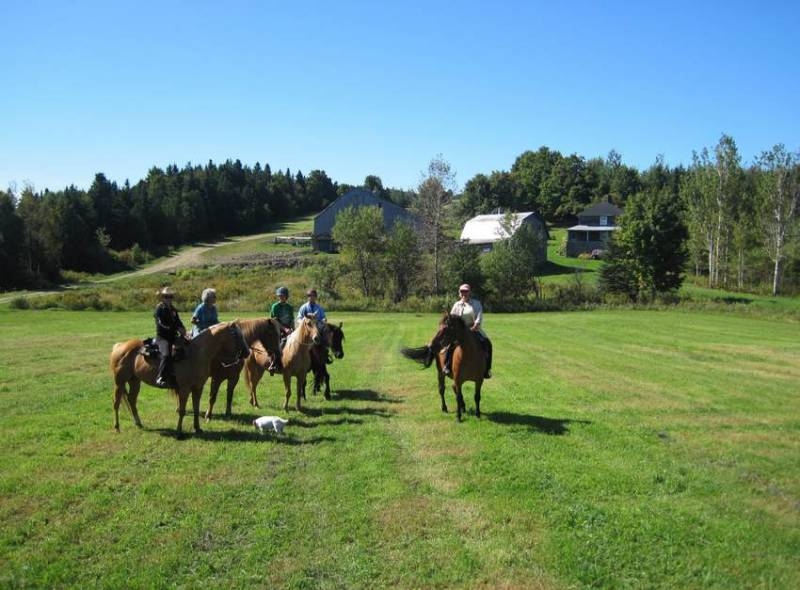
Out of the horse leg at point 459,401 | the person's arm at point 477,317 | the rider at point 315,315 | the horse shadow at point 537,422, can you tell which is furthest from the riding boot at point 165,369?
the horse shadow at point 537,422

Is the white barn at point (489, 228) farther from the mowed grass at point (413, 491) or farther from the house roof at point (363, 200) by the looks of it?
the mowed grass at point (413, 491)

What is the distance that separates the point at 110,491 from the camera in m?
8.69

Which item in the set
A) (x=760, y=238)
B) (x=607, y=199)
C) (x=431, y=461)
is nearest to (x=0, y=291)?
(x=431, y=461)

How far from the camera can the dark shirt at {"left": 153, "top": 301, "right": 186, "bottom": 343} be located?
443 inches

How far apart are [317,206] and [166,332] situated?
161 m

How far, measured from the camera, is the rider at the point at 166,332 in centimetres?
1131

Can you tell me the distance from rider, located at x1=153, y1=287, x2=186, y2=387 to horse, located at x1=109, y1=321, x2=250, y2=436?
0.71 ft

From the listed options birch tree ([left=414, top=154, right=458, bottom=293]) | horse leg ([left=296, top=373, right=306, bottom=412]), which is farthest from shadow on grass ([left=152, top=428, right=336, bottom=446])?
birch tree ([left=414, top=154, right=458, bottom=293])

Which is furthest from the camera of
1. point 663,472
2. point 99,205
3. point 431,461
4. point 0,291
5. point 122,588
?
point 99,205

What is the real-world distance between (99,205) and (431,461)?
100176 mm

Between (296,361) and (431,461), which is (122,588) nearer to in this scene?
(431,461)

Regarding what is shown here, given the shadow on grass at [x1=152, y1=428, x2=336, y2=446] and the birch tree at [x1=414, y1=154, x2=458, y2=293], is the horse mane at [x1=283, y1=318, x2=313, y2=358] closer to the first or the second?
the shadow on grass at [x1=152, y1=428, x2=336, y2=446]

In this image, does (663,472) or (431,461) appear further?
(431,461)

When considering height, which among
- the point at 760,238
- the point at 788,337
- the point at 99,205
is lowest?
the point at 788,337
